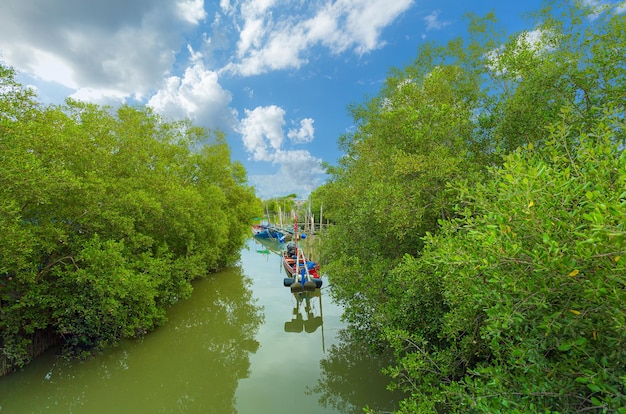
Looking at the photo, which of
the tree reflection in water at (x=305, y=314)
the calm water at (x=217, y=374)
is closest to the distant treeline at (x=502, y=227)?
the calm water at (x=217, y=374)

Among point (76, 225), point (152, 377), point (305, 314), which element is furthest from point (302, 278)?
point (76, 225)

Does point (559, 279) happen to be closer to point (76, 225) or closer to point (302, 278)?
point (76, 225)

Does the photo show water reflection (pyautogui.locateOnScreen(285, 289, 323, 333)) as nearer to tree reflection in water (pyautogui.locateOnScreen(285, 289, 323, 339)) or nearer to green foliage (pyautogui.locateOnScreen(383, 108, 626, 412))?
tree reflection in water (pyautogui.locateOnScreen(285, 289, 323, 339))

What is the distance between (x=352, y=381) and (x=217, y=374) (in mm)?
4477

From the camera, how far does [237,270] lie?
25906 mm

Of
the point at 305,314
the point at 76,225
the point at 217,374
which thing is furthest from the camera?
the point at 305,314

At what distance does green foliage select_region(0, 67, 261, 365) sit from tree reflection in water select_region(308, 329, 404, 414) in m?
6.50

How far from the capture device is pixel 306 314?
15.6 meters

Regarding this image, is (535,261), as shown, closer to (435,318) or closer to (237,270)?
(435,318)

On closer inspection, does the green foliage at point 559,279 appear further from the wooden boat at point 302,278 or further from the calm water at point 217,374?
the wooden boat at point 302,278

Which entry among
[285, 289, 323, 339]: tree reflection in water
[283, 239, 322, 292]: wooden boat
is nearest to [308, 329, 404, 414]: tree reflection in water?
[285, 289, 323, 339]: tree reflection in water

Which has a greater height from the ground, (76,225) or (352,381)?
(76,225)

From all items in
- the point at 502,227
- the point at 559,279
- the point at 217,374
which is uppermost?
the point at 502,227

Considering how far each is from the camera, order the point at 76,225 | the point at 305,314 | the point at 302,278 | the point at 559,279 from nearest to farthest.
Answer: the point at 559,279 → the point at 76,225 → the point at 305,314 → the point at 302,278
